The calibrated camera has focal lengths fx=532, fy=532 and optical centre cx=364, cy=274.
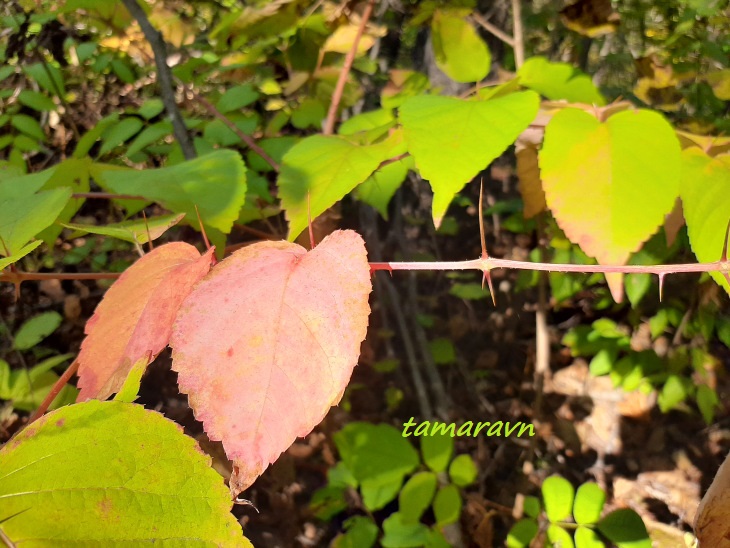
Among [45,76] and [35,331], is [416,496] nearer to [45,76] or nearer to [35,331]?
[35,331]

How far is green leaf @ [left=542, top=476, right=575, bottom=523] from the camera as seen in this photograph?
0.90 meters

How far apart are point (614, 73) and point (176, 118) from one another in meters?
1.60

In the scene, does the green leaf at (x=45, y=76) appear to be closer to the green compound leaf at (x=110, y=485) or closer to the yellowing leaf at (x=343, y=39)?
the yellowing leaf at (x=343, y=39)

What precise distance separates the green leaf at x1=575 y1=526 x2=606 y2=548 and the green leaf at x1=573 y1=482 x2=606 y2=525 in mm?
14

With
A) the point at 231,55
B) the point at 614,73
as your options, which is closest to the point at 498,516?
the point at 231,55

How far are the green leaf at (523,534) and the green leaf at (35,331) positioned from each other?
1.13 meters

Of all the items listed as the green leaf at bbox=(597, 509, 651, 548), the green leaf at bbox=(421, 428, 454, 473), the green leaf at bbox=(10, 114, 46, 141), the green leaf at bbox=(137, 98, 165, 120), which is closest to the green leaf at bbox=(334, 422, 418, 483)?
the green leaf at bbox=(421, 428, 454, 473)

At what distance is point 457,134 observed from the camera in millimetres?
474

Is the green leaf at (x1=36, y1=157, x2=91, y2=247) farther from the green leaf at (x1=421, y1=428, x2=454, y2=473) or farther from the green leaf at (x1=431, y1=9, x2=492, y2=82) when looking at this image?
the green leaf at (x1=421, y1=428, x2=454, y2=473)

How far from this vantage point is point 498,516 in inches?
45.9

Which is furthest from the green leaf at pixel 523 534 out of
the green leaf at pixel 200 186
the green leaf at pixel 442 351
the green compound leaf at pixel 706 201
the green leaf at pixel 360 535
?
the green leaf at pixel 200 186

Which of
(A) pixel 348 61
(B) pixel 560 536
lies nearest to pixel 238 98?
(A) pixel 348 61

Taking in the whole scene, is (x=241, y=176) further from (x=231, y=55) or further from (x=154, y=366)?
(x=154, y=366)

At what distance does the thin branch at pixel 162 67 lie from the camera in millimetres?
792
